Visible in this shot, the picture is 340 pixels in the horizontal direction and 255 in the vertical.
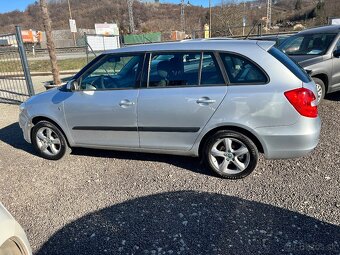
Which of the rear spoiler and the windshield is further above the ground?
the rear spoiler

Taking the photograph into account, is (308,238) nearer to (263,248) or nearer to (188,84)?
(263,248)

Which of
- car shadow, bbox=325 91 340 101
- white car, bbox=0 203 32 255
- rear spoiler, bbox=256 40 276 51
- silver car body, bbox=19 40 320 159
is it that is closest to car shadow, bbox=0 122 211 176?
silver car body, bbox=19 40 320 159

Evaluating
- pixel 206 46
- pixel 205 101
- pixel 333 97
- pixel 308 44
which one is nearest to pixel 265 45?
pixel 206 46

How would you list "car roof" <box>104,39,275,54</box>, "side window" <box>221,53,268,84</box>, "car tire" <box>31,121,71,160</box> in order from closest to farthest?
"side window" <box>221,53,268,84</box>
"car roof" <box>104,39,275,54</box>
"car tire" <box>31,121,71,160</box>

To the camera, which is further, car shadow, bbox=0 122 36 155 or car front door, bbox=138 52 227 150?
car shadow, bbox=0 122 36 155

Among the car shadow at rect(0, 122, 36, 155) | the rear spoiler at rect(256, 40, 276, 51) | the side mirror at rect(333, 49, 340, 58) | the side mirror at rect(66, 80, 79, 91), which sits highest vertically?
the rear spoiler at rect(256, 40, 276, 51)

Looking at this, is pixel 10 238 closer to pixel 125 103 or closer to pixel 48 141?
pixel 125 103

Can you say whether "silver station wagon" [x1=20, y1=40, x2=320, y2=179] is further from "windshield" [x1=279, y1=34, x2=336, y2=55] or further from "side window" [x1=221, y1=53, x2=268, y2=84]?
"windshield" [x1=279, y1=34, x2=336, y2=55]

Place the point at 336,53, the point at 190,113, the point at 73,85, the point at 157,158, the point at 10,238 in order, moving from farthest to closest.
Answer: the point at 336,53 → the point at 157,158 → the point at 73,85 → the point at 190,113 → the point at 10,238

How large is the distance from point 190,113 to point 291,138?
1.18 metres

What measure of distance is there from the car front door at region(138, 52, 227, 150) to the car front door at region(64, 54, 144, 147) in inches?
6.5

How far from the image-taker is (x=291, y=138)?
3.30 meters

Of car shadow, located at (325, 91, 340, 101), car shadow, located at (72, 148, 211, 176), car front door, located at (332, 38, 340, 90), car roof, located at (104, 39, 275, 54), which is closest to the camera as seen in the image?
car roof, located at (104, 39, 275, 54)

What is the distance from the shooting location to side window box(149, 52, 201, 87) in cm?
355
